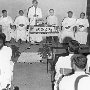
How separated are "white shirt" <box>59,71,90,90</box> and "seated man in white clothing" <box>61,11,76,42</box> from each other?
7.65 metres

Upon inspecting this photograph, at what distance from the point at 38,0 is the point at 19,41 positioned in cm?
213

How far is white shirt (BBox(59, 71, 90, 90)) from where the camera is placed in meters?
3.23

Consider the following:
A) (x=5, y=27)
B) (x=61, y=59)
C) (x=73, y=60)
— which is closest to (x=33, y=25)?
(x=5, y=27)

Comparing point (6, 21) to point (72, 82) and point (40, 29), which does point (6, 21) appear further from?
point (72, 82)

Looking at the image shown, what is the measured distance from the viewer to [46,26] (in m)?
10.1

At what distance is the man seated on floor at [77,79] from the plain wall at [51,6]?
341 inches

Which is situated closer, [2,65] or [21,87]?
[2,65]

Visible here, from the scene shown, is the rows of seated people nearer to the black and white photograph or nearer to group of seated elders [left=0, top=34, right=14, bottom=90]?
the black and white photograph

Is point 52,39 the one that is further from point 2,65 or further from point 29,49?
point 2,65

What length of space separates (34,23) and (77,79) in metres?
7.78

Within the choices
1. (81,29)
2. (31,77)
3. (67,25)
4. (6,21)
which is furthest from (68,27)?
(31,77)

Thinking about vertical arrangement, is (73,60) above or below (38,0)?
below

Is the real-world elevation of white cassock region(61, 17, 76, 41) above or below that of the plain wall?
below

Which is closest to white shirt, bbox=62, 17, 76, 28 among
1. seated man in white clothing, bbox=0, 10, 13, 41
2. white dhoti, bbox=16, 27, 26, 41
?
white dhoti, bbox=16, 27, 26, 41
